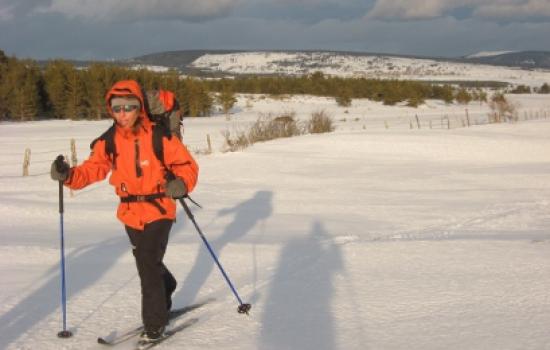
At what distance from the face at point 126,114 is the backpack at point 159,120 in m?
0.14

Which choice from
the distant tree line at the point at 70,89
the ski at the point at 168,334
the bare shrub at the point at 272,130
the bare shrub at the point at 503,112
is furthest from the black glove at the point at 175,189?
the distant tree line at the point at 70,89

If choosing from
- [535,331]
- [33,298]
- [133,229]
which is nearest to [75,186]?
[133,229]

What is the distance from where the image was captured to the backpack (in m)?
4.08

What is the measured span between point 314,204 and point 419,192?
2883 mm

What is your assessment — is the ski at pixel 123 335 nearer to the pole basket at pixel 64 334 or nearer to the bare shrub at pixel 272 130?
the pole basket at pixel 64 334

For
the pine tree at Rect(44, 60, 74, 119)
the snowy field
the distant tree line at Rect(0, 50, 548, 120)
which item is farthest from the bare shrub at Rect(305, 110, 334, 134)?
the pine tree at Rect(44, 60, 74, 119)

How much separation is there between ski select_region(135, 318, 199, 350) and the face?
5.08 feet

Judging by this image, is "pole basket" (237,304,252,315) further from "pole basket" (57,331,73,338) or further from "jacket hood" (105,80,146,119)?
"jacket hood" (105,80,146,119)

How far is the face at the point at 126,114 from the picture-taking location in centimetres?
399

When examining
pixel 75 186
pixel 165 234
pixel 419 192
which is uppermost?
pixel 75 186

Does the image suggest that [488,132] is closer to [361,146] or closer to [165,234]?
[361,146]

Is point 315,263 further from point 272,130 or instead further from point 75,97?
point 75,97

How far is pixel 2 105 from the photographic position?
4731 centimetres

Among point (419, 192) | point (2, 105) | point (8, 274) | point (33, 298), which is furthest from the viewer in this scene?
point (2, 105)
